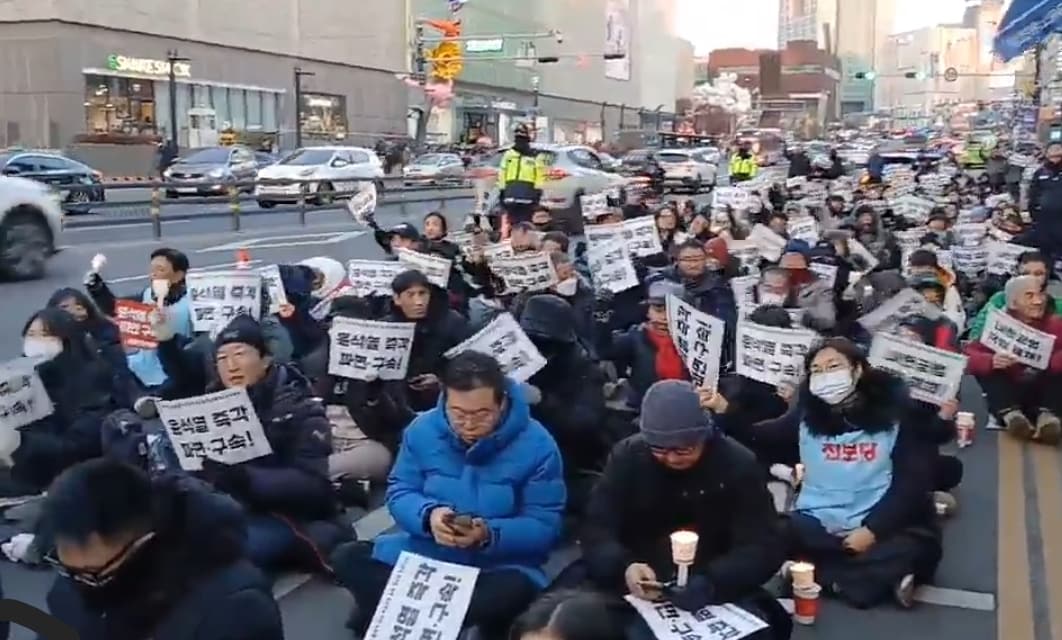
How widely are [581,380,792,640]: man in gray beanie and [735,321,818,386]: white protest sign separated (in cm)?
224

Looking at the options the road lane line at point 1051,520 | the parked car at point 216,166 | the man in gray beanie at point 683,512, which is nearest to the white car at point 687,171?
the parked car at point 216,166

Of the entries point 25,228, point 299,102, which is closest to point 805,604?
point 25,228

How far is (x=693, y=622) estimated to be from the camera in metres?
4.23

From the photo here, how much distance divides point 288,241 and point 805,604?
17360 mm

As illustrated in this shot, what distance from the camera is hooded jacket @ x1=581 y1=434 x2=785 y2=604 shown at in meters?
4.41

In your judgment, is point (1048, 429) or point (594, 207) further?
point (594, 207)

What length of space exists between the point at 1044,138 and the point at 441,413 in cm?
3034

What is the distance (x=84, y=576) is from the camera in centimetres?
294

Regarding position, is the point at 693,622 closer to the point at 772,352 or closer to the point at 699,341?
the point at 699,341

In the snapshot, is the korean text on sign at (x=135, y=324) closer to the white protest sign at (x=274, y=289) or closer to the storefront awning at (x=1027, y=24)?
the white protest sign at (x=274, y=289)

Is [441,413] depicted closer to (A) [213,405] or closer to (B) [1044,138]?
(A) [213,405]

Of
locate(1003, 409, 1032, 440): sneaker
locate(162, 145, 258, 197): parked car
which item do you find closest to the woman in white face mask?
locate(1003, 409, 1032, 440): sneaker

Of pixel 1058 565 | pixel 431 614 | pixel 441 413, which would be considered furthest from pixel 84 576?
pixel 1058 565

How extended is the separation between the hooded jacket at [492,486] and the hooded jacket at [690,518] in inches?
8.6
